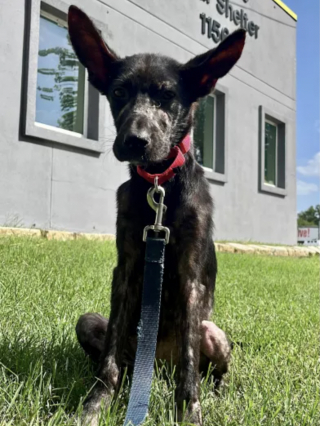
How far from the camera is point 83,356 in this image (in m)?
2.71

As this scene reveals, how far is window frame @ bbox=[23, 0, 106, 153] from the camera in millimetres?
7266

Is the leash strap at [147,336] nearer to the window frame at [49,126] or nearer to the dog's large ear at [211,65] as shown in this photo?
the dog's large ear at [211,65]

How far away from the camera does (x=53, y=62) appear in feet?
26.6

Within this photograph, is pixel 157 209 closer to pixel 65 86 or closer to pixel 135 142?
pixel 135 142

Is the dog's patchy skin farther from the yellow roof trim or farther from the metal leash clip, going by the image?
the yellow roof trim

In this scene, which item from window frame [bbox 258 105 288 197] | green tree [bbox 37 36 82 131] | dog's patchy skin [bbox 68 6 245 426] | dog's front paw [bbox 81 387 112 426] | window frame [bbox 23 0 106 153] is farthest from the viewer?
window frame [bbox 258 105 288 197]

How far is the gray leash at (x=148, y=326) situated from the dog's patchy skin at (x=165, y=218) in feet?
0.75

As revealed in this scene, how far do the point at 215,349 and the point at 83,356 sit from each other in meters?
0.75

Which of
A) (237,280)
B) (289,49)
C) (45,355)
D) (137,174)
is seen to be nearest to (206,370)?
(45,355)

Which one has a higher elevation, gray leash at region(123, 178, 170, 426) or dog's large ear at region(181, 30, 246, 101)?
dog's large ear at region(181, 30, 246, 101)

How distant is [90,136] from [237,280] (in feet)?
12.4

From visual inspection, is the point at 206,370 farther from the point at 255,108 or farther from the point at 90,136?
the point at 255,108

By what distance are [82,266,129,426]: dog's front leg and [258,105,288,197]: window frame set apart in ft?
36.2

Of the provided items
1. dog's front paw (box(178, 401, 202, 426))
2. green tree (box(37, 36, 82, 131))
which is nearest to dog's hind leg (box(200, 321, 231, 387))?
dog's front paw (box(178, 401, 202, 426))
